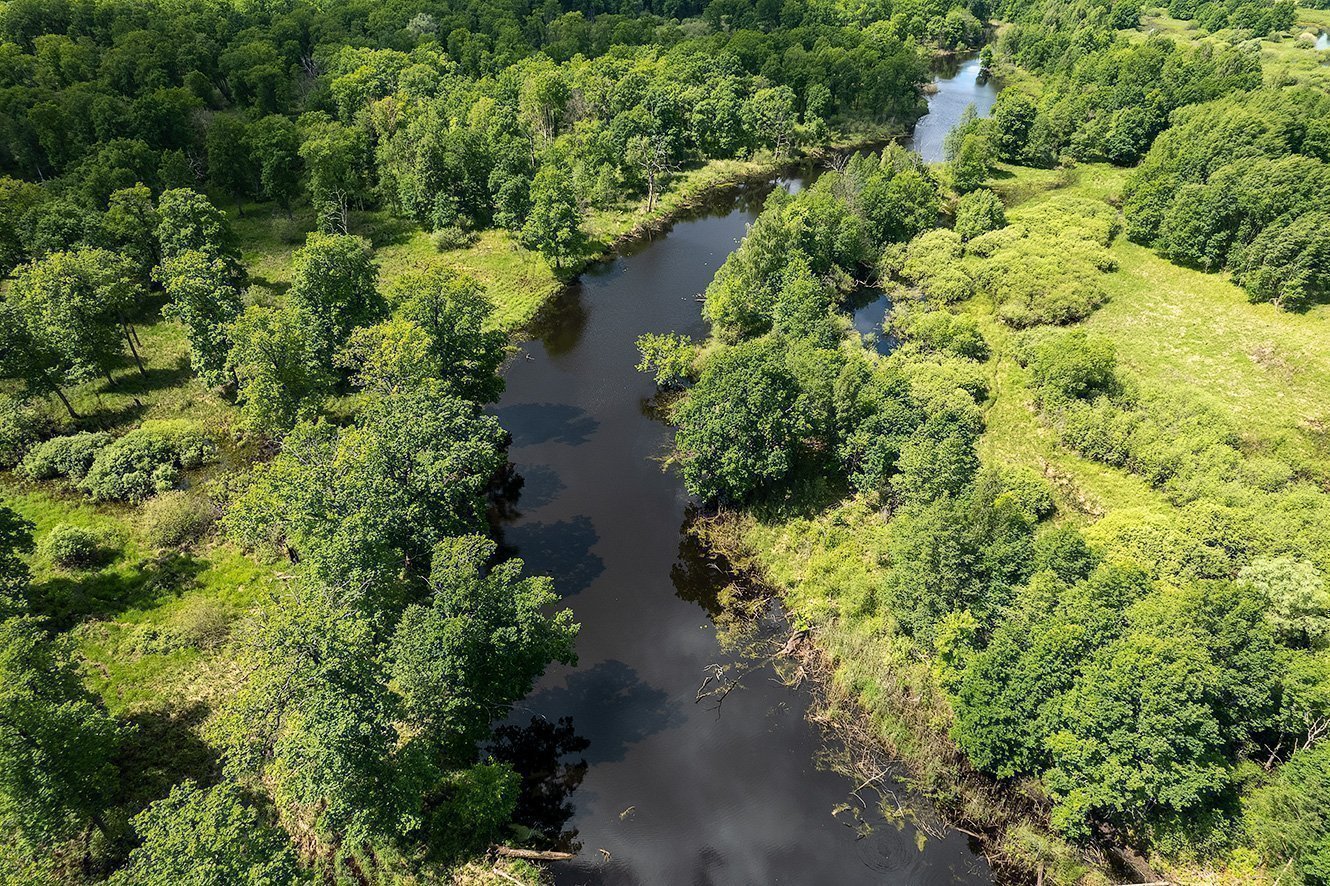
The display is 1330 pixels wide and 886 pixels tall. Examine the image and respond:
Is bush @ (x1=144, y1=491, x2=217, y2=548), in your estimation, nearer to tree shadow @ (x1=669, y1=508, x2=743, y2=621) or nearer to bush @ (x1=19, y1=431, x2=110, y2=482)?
bush @ (x1=19, y1=431, x2=110, y2=482)

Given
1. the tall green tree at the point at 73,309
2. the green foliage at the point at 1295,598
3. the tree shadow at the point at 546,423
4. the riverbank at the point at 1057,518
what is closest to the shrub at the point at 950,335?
the riverbank at the point at 1057,518

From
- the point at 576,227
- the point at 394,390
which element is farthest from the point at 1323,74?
the point at 394,390

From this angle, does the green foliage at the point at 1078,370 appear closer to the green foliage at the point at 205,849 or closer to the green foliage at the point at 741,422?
the green foliage at the point at 741,422

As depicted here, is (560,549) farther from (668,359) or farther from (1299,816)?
(1299,816)

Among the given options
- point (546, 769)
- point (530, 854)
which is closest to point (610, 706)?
point (546, 769)

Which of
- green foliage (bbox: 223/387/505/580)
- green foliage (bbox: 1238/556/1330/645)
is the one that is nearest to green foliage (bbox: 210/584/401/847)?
green foliage (bbox: 223/387/505/580)
